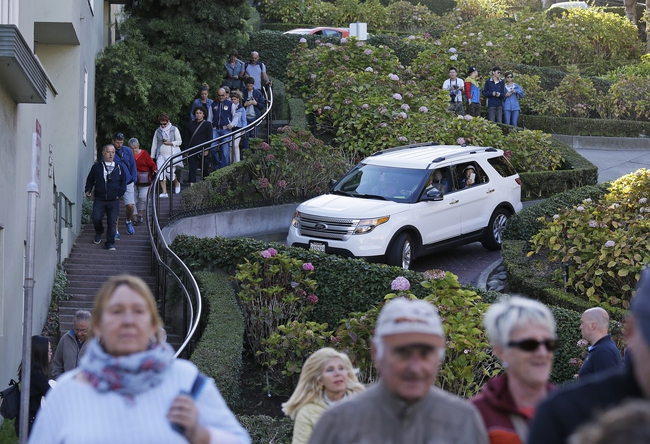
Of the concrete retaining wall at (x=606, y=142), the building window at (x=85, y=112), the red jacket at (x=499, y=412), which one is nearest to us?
the red jacket at (x=499, y=412)

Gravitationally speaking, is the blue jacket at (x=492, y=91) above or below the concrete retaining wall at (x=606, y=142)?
above

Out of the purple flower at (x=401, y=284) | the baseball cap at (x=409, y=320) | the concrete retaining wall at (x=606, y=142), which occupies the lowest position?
the purple flower at (x=401, y=284)

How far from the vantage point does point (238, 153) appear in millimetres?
18938

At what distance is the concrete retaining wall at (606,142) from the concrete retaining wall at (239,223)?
34.9ft

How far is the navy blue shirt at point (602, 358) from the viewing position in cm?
652

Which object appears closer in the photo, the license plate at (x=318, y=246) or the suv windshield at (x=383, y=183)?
the license plate at (x=318, y=246)

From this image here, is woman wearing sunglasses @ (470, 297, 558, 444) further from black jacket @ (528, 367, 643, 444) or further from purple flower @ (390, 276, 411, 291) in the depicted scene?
purple flower @ (390, 276, 411, 291)

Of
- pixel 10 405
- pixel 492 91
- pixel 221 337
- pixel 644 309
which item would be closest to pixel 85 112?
pixel 221 337

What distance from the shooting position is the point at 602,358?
6555mm

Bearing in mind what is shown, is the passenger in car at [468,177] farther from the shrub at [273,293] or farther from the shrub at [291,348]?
the shrub at [291,348]

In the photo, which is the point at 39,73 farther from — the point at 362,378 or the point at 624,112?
the point at 624,112

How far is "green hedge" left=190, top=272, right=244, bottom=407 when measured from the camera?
30.9 ft

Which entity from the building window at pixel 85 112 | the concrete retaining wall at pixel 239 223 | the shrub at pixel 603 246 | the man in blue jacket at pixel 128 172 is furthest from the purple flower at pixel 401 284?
the building window at pixel 85 112

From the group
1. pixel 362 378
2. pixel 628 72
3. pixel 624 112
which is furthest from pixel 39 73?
pixel 628 72
